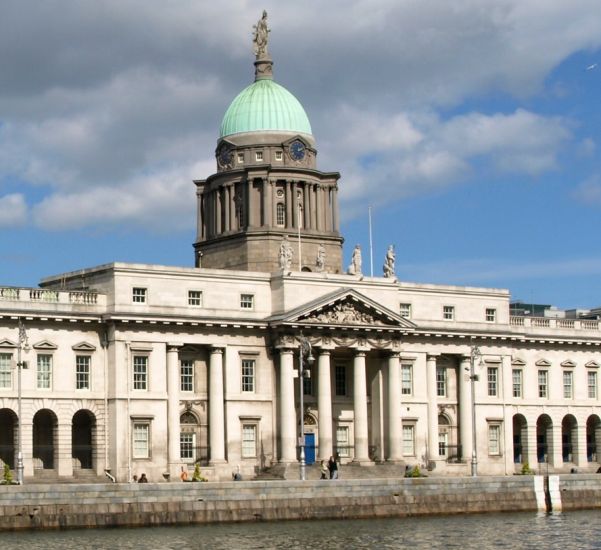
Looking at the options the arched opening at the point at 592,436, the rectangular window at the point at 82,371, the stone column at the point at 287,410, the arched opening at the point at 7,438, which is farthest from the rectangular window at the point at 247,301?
the arched opening at the point at 592,436

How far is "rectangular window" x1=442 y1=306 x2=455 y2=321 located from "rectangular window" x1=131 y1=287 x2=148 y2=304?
2259 cm

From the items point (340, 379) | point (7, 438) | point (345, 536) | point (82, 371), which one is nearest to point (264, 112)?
point (340, 379)

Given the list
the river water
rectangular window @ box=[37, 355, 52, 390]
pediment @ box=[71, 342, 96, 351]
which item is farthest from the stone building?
the river water

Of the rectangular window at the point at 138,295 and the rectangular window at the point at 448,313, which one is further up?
the rectangular window at the point at 138,295

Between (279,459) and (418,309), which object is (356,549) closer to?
(279,459)

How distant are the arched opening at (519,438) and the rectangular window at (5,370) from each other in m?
38.2

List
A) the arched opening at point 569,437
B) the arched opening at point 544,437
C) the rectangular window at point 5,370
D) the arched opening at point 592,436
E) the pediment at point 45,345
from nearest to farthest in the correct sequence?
the rectangular window at point 5,370 → the pediment at point 45,345 → the arched opening at point 544,437 → the arched opening at point 569,437 → the arched opening at point 592,436

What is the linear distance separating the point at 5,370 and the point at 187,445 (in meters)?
12.6

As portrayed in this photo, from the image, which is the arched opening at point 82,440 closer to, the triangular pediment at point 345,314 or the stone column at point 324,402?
the triangular pediment at point 345,314

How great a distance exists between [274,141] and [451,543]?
48.6 metres

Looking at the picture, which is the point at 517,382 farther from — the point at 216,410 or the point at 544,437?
the point at 216,410

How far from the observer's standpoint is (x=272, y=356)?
9644 cm

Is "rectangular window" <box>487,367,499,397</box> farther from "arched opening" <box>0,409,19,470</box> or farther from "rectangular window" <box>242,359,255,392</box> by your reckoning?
"arched opening" <box>0,409,19,470</box>

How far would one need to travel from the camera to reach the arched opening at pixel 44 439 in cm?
8925
